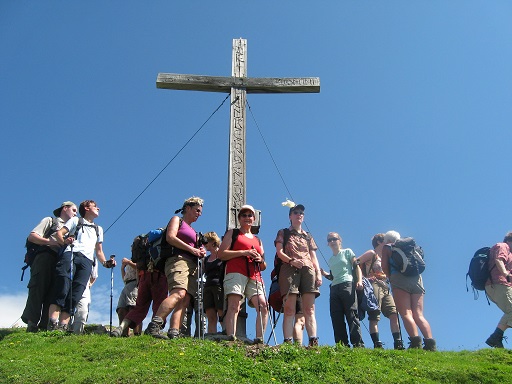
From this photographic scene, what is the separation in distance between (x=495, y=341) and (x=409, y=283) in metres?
1.83

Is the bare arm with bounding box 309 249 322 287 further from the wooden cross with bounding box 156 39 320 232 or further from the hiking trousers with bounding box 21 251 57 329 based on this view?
the hiking trousers with bounding box 21 251 57 329

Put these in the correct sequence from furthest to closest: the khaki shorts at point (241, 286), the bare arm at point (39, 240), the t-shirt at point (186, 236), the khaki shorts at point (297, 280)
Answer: the bare arm at point (39, 240), the khaki shorts at point (297, 280), the t-shirt at point (186, 236), the khaki shorts at point (241, 286)

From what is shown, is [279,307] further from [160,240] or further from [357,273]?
[160,240]

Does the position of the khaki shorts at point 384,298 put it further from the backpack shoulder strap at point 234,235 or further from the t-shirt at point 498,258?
the backpack shoulder strap at point 234,235

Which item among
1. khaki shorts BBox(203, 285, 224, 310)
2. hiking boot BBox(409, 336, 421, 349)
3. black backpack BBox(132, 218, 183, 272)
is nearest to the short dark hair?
black backpack BBox(132, 218, 183, 272)

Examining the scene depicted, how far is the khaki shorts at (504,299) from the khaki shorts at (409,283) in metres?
1.44

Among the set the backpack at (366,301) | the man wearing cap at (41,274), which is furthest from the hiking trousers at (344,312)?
the man wearing cap at (41,274)

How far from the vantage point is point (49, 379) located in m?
7.32

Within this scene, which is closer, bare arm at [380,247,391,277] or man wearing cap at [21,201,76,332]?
man wearing cap at [21,201,76,332]

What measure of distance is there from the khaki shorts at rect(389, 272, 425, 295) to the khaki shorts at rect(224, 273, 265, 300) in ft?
7.87

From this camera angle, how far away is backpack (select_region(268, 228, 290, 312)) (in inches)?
391

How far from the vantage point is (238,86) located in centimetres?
1298

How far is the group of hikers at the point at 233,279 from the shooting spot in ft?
30.1

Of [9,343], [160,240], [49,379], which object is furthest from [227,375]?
[9,343]
